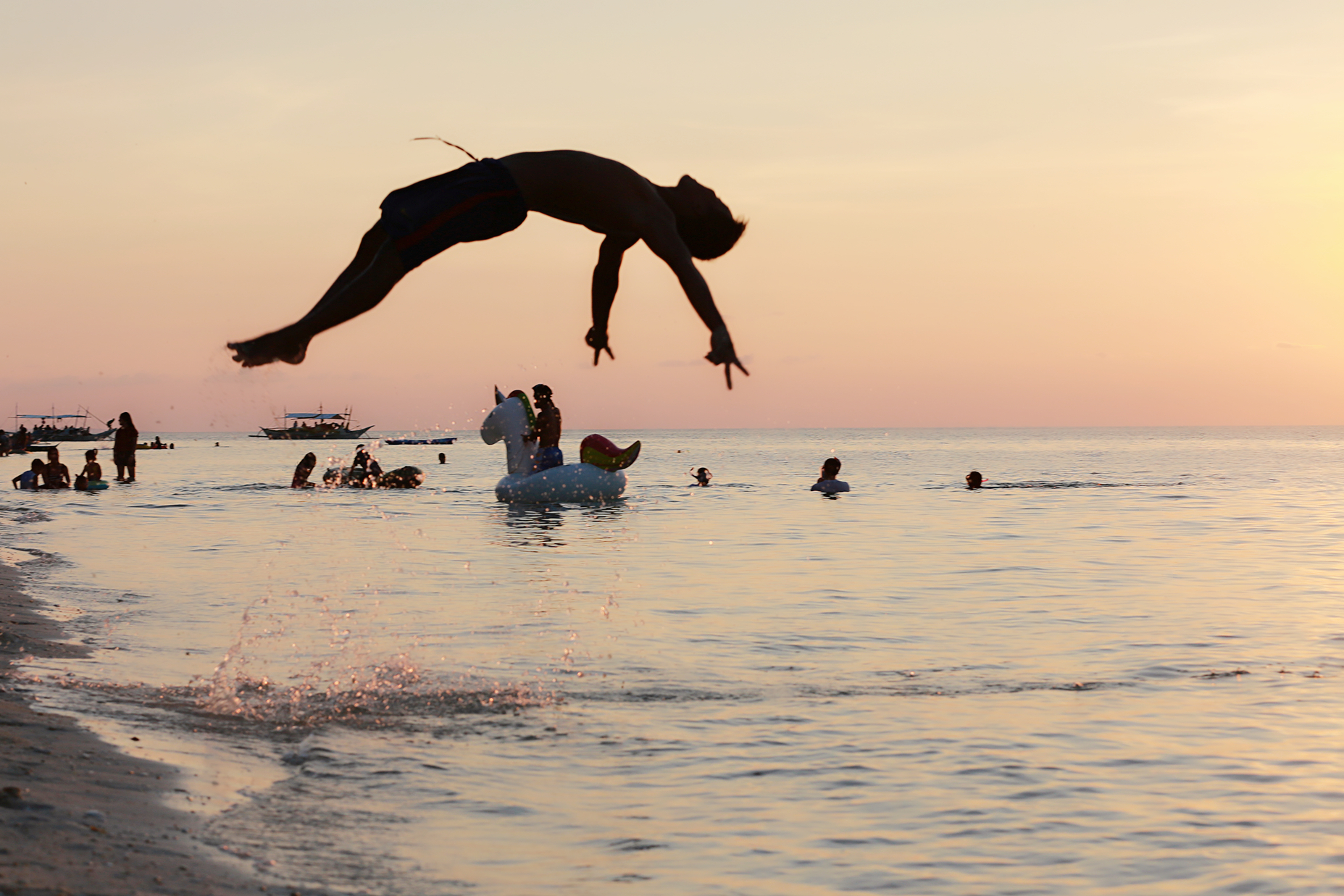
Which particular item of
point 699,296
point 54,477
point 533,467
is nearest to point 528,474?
point 533,467

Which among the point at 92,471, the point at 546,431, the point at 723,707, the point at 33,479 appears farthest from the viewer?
the point at 92,471

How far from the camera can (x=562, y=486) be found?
1372 inches

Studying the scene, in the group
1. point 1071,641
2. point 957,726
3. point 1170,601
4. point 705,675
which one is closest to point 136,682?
point 705,675

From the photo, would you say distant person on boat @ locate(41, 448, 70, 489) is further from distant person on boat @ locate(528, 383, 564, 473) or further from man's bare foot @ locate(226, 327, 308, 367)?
man's bare foot @ locate(226, 327, 308, 367)

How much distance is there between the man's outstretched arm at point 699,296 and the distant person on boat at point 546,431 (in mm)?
26362

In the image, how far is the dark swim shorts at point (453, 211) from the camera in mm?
5605

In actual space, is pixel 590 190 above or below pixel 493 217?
above

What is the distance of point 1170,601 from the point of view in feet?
65.8

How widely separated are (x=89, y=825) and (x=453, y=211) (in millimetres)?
4252

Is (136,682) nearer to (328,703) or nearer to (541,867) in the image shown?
(328,703)

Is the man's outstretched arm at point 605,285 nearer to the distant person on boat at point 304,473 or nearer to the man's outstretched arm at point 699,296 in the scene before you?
the man's outstretched arm at point 699,296

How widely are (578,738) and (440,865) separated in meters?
3.19

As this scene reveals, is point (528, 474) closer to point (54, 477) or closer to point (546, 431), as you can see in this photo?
point (546, 431)

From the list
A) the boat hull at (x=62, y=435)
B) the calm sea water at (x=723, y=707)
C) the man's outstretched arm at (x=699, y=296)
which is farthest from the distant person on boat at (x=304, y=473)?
the boat hull at (x=62, y=435)
